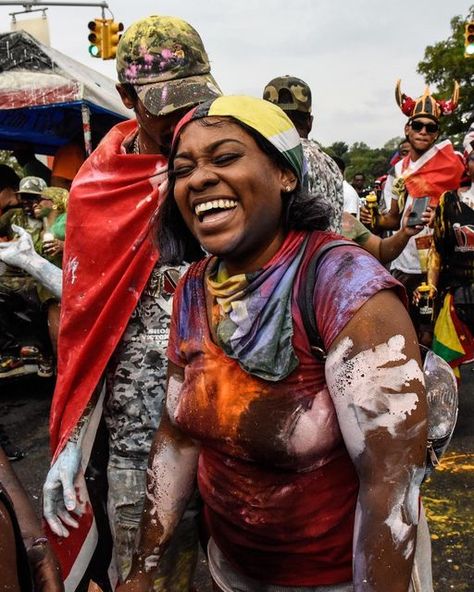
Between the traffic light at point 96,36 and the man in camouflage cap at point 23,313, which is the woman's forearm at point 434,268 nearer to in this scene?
the man in camouflage cap at point 23,313

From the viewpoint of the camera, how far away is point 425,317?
15.9 ft

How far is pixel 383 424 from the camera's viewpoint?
1276 mm

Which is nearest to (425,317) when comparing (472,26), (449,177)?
(449,177)

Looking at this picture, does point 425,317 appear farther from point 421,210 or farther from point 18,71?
point 18,71

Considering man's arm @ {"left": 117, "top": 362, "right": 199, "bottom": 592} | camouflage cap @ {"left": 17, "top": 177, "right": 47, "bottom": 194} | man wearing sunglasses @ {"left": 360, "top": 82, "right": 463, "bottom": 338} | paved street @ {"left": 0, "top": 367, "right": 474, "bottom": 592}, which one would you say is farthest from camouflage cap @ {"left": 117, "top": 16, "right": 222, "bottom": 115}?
camouflage cap @ {"left": 17, "top": 177, "right": 47, "bottom": 194}

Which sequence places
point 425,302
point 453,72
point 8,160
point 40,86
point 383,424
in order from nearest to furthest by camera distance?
point 383,424
point 425,302
point 40,86
point 8,160
point 453,72

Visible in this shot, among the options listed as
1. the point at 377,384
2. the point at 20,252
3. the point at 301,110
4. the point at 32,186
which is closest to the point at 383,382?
the point at 377,384

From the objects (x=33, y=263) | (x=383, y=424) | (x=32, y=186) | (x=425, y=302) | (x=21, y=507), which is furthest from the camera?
(x=32, y=186)

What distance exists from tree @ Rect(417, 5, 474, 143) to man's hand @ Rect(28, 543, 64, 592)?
30.4 meters

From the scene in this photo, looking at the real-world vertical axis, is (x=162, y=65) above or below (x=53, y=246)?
above

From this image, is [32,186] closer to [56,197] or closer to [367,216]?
[56,197]

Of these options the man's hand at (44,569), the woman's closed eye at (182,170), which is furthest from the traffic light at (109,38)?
the man's hand at (44,569)

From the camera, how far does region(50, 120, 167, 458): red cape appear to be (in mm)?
2178

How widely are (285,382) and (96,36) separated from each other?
14302 mm
